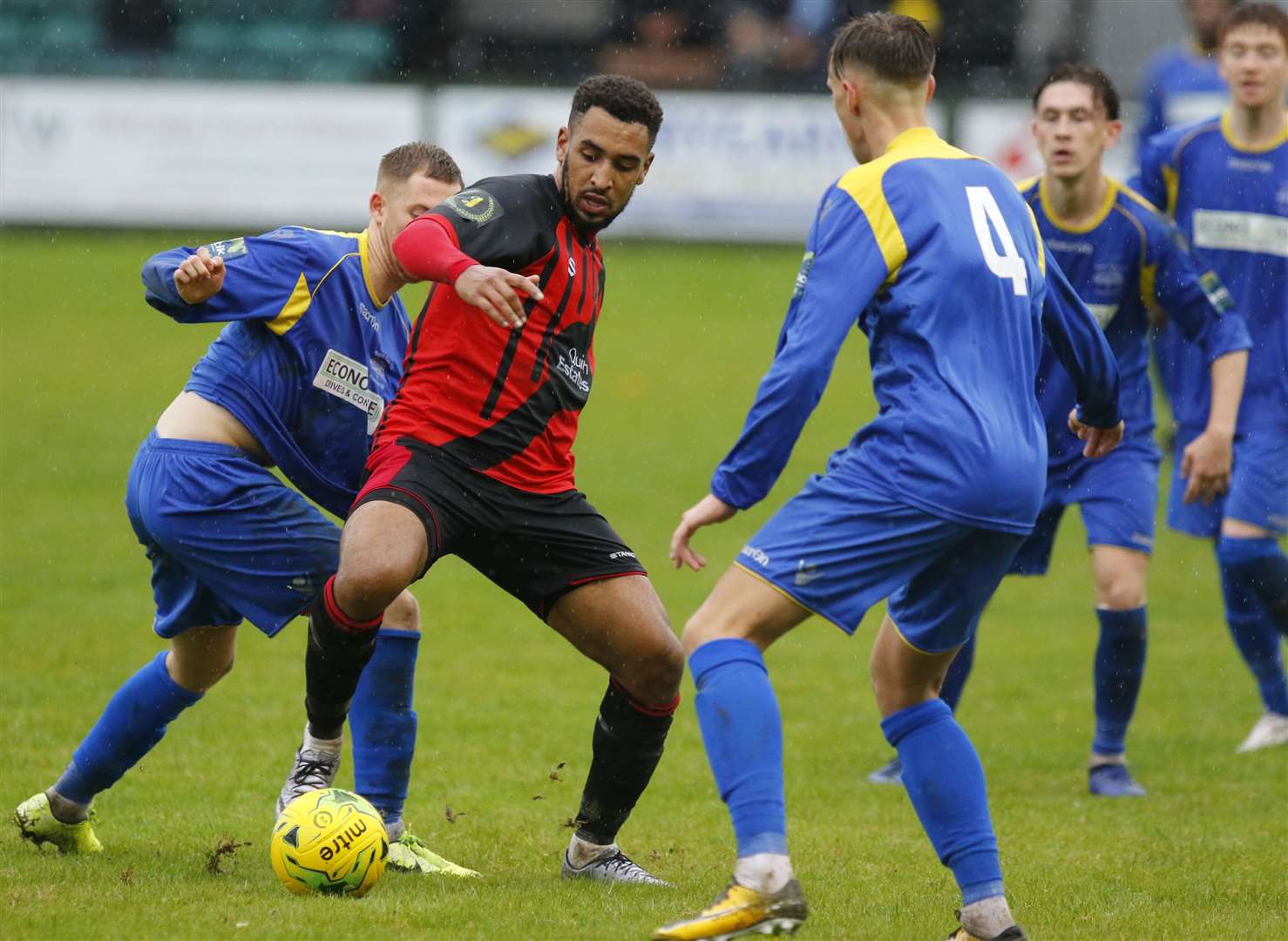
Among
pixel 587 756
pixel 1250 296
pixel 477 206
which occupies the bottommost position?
pixel 587 756

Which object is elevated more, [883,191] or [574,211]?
[883,191]

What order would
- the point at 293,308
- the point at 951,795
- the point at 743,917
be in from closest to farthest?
the point at 743,917 < the point at 951,795 < the point at 293,308

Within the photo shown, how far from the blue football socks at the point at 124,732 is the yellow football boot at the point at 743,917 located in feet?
6.80

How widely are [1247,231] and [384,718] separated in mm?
4371

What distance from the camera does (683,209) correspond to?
63.9 feet

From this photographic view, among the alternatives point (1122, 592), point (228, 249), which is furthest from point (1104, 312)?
point (228, 249)

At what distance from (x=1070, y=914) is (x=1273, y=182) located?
12.7 ft

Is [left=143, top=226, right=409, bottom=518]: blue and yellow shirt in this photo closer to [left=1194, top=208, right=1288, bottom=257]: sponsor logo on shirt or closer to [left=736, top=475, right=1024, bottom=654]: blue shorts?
[left=736, top=475, right=1024, bottom=654]: blue shorts

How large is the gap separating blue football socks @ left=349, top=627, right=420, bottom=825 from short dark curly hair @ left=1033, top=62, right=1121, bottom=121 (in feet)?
10.9

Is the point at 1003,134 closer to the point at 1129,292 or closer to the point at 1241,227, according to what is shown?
the point at 1241,227

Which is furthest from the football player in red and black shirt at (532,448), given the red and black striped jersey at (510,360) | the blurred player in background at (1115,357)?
the blurred player in background at (1115,357)

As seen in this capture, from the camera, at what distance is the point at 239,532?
16.9 feet

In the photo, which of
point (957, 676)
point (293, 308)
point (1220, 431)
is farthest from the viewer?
point (957, 676)

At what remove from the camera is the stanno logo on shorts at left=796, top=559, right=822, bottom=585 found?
4.19 metres
